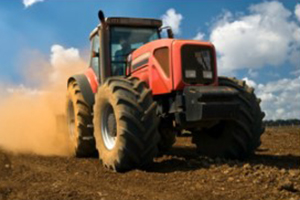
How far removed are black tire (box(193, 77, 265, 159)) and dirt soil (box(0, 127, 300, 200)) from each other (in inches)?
12.6

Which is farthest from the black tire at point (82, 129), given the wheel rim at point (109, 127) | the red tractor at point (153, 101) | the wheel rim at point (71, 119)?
the wheel rim at point (109, 127)

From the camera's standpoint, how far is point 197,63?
19.7 ft

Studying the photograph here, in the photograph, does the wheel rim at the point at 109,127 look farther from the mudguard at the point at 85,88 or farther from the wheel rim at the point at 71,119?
the wheel rim at the point at 71,119

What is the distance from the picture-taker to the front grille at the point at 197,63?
19.3ft

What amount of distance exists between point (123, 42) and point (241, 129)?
2850 mm

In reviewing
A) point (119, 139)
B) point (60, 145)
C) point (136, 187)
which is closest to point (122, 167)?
point (119, 139)

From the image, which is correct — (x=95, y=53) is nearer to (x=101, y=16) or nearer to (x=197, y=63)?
(x=101, y=16)

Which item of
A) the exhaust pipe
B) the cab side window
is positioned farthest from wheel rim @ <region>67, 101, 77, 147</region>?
the exhaust pipe

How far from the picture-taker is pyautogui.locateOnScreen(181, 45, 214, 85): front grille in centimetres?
589

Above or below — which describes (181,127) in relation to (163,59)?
below

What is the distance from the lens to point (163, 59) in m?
6.08

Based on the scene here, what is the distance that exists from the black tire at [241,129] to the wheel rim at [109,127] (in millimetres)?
1809

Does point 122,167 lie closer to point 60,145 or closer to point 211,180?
point 211,180

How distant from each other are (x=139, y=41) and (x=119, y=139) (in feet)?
8.81
